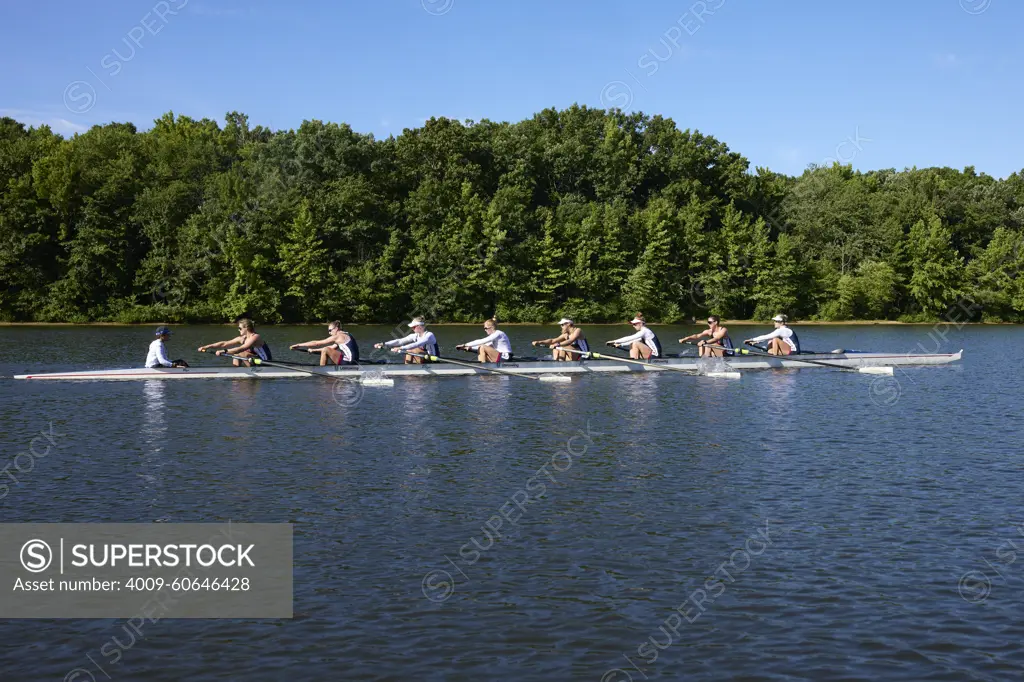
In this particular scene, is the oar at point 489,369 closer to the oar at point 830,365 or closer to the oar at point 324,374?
the oar at point 324,374

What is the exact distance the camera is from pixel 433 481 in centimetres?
1616

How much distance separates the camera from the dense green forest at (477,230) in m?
70.6

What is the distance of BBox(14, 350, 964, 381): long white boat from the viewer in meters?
28.9

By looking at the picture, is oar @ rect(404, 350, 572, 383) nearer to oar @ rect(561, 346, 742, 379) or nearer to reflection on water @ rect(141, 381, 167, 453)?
oar @ rect(561, 346, 742, 379)

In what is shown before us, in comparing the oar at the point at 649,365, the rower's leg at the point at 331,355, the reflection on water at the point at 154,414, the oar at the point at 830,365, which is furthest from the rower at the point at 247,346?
the oar at the point at 830,365

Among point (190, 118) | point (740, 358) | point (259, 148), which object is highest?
point (190, 118)

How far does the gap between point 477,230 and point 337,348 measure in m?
47.1

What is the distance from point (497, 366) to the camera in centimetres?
3070

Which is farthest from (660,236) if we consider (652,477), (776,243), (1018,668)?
(1018,668)

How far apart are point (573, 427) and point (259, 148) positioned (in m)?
63.3

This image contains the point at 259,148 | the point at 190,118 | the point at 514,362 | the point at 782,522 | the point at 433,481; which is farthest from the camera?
the point at 190,118

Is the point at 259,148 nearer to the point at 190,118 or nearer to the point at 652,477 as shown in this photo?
the point at 190,118

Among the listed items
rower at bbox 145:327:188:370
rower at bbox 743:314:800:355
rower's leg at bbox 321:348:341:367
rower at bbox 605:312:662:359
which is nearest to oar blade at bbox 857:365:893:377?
rower at bbox 743:314:800:355

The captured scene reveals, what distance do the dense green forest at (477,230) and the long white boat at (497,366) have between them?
133 feet
